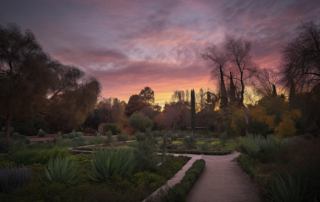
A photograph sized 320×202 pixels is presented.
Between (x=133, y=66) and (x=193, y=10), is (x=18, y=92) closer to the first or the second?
(x=133, y=66)

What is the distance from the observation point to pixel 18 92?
15.3 meters

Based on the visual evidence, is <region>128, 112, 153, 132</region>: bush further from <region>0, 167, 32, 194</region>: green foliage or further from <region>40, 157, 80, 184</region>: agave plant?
<region>0, 167, 32, 194</region>: green foliage

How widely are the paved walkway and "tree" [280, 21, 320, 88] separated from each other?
7.50 m

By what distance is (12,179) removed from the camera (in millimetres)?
4730

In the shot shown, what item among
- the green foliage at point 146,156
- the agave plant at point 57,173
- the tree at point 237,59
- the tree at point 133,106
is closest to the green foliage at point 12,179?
the agave plant at point 57,173

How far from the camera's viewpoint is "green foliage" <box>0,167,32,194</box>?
454cm

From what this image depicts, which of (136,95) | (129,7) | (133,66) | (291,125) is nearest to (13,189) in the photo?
(129,7)

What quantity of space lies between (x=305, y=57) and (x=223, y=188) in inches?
397

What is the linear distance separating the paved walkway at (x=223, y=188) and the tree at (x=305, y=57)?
24.6 ft

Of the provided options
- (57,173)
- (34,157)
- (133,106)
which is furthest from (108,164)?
(133,106)

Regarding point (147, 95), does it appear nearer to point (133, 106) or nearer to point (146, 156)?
point (133, 106)

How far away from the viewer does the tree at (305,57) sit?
10.8 m

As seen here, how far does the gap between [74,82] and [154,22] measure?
1577 cm

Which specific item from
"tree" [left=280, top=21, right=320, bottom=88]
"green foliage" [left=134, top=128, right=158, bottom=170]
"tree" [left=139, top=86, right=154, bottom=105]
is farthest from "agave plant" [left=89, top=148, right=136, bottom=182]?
"tree" [left=139, top=86, right=154, bottom=105]
